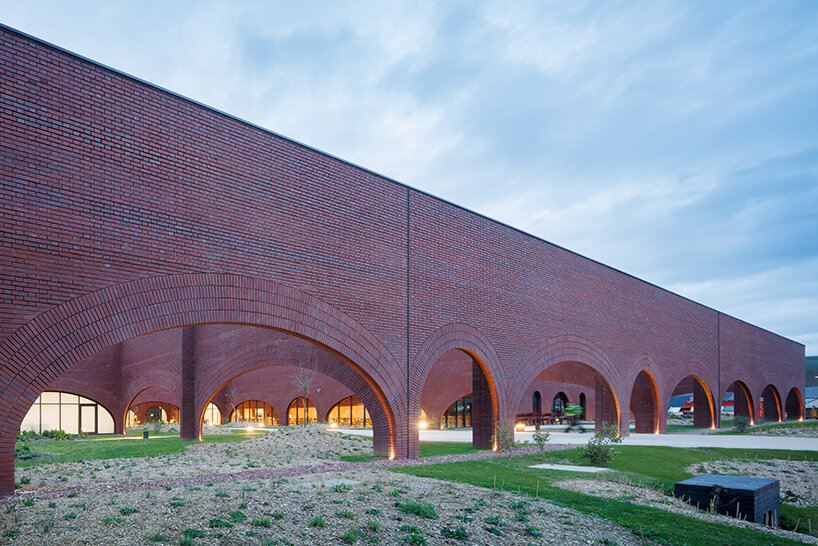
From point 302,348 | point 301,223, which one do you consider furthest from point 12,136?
point 302,348

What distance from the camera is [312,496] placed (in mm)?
9211

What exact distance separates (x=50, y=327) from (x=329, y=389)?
1147 inches

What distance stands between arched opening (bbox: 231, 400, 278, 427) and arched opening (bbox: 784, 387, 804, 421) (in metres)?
41.4

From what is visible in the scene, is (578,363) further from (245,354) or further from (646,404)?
(245,354)

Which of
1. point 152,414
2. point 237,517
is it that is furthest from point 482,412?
point 152,414

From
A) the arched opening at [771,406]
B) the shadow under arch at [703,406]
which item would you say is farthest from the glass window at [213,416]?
the arched opening at [771,406]

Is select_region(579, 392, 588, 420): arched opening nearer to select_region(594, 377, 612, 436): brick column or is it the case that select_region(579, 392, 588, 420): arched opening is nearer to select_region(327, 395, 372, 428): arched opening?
select_region(327, 395, 372, 428): arched opening

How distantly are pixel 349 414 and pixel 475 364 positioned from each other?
875 inches

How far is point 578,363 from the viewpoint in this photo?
2491 cm

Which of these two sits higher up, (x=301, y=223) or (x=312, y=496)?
(x=301, y=223)

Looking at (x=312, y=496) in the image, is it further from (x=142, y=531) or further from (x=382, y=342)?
(x=382, y=342)

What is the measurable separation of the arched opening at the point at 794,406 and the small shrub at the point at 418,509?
5304 cm

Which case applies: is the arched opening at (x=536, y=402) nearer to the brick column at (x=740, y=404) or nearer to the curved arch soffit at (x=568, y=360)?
the brick column at (x=740, y=404)

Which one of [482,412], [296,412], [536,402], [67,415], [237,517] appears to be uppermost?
[237,517]
